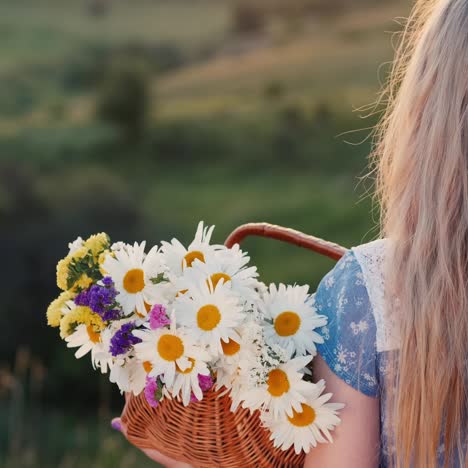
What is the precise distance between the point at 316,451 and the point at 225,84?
12.4 ft

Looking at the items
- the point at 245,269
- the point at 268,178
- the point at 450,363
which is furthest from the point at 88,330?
the point at 268,178

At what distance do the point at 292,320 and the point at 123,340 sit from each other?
23 centimetres

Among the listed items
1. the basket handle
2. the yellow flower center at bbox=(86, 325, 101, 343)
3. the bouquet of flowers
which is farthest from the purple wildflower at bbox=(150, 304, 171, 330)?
the basket handle

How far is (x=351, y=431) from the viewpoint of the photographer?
123 cm

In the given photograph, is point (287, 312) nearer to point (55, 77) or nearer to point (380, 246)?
point (380, 246)

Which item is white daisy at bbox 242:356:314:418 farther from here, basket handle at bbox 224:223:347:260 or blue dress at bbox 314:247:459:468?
basket handle at bbox 224:223:347:260

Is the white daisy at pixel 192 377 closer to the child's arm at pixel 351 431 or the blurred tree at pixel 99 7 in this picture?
the child's arm at pixel 351 431

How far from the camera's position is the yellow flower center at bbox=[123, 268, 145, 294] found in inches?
49.6

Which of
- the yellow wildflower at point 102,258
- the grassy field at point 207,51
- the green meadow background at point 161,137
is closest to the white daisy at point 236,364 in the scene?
the yellow wildflower at point 102,258

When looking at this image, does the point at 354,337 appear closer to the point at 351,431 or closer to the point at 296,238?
the point at 351,431

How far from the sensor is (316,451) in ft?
4.14

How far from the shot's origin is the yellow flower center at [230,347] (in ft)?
3.96

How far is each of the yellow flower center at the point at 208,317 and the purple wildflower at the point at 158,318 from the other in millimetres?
45

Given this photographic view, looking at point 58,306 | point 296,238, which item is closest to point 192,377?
point 58,306
